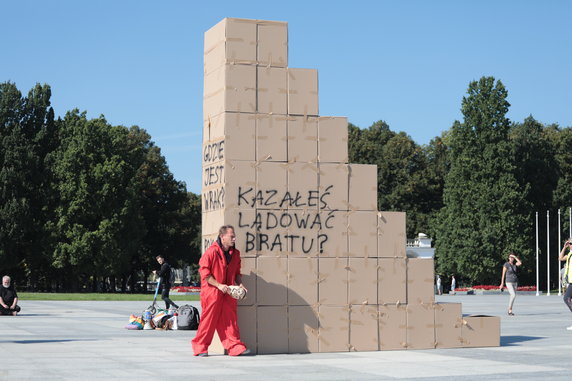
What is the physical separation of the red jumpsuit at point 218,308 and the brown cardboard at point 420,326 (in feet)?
10.1

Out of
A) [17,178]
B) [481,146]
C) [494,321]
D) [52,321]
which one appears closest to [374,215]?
[494,321]

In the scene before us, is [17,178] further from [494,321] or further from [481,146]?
[494,321]

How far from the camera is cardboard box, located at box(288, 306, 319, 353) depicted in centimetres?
1434

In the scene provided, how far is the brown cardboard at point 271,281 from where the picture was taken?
1430cm

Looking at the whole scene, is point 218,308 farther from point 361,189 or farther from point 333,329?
point 361,189

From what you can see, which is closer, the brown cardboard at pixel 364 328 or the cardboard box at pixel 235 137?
the cardboard box at pixel 235 137

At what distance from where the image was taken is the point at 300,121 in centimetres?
1495

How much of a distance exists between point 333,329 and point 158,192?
64329mm

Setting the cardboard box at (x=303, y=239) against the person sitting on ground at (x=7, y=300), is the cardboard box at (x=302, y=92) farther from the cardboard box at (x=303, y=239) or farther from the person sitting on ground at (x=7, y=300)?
the person sitting on ground at (x=7, y=300)

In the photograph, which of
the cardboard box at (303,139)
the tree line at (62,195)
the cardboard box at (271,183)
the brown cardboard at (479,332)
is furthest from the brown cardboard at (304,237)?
the tree line at (62,195)

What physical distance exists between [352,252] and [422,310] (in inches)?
61.5

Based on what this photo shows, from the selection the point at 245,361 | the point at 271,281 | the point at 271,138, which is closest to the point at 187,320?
the point at 271,281

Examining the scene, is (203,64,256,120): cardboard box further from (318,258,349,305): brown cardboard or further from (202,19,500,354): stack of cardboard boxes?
(318,258,349,305): brown cardboard

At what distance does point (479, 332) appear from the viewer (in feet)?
50.9
